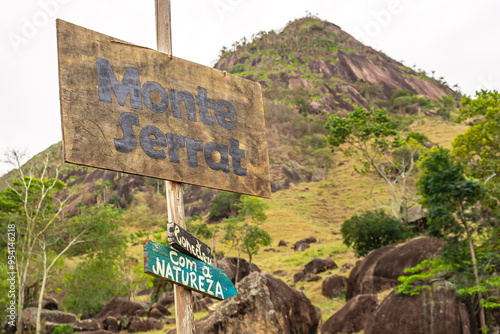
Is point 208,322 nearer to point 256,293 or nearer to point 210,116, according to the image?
point 256,293

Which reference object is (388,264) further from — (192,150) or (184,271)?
(184,271)

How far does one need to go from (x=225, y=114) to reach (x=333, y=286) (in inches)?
734

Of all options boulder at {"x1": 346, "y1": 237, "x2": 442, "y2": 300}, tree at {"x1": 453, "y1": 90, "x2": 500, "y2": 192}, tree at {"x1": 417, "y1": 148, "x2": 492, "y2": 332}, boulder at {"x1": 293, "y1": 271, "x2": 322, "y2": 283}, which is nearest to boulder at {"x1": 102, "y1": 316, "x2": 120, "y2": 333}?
boulder at {"x1": 346, "y1": 237, "x2": 442, "y2": 300}

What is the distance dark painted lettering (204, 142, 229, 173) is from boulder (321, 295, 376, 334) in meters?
11.3

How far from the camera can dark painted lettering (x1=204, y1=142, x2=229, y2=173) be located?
428 cm

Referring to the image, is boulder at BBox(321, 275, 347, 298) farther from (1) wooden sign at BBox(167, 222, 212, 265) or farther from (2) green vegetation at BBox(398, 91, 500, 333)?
(1) wooden sign at BBox(167, 222, 212, 265)

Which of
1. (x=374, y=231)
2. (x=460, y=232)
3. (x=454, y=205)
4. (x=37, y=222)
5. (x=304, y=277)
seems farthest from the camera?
(x=304, y=277)

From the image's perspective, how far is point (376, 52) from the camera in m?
138

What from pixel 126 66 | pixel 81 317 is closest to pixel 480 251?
pixel 126 66

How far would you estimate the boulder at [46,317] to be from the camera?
733 inches

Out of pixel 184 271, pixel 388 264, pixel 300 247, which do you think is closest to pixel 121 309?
pixel 388 264

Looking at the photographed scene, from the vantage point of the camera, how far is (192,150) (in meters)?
4.17

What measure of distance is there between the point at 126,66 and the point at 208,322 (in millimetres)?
8182

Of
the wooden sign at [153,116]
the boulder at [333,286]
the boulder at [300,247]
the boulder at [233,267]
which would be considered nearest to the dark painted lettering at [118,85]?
the wooden sign at [153,116]
